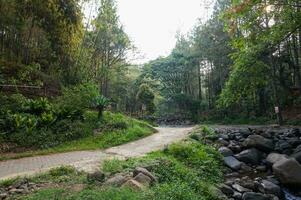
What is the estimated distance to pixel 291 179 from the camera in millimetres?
9219

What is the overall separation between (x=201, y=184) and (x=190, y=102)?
33.5 metres

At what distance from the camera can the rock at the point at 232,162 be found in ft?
37.3

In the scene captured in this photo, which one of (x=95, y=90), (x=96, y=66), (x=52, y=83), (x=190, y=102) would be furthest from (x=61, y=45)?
(x=190, y=102)

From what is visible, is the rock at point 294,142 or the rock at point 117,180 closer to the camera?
the rock at point 117,180

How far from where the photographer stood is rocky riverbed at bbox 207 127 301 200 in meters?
8.72

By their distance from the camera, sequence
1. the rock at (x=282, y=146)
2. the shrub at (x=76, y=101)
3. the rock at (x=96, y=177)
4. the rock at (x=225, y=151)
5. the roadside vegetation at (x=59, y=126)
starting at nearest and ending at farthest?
the rock at (x=96, y=177)
the roadside vegetation at (x=59, y=126)
the rock at (x=225, y=151)
the rock at (x=282, y=146)
the shrub at (x=76, y=101)

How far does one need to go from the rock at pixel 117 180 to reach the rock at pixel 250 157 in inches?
267

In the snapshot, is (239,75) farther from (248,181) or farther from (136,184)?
(136,184)

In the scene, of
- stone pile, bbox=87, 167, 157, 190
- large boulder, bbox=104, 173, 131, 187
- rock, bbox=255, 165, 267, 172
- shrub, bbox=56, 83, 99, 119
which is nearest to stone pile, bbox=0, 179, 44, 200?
stone pile, bbox=87, 167, 157, 190

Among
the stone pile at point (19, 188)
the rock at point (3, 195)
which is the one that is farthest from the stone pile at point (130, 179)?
the rock at point (3, 195)

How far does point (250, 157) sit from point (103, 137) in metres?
6.65

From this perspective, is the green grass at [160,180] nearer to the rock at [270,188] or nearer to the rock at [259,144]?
the rock at [270,188]

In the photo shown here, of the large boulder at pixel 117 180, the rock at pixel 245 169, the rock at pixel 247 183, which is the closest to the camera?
the large boulder at pixel 117 180

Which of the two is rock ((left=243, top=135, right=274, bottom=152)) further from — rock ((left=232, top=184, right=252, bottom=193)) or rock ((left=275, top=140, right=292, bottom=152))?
rock ((left=232, top=184, right=252, bottom=193))
